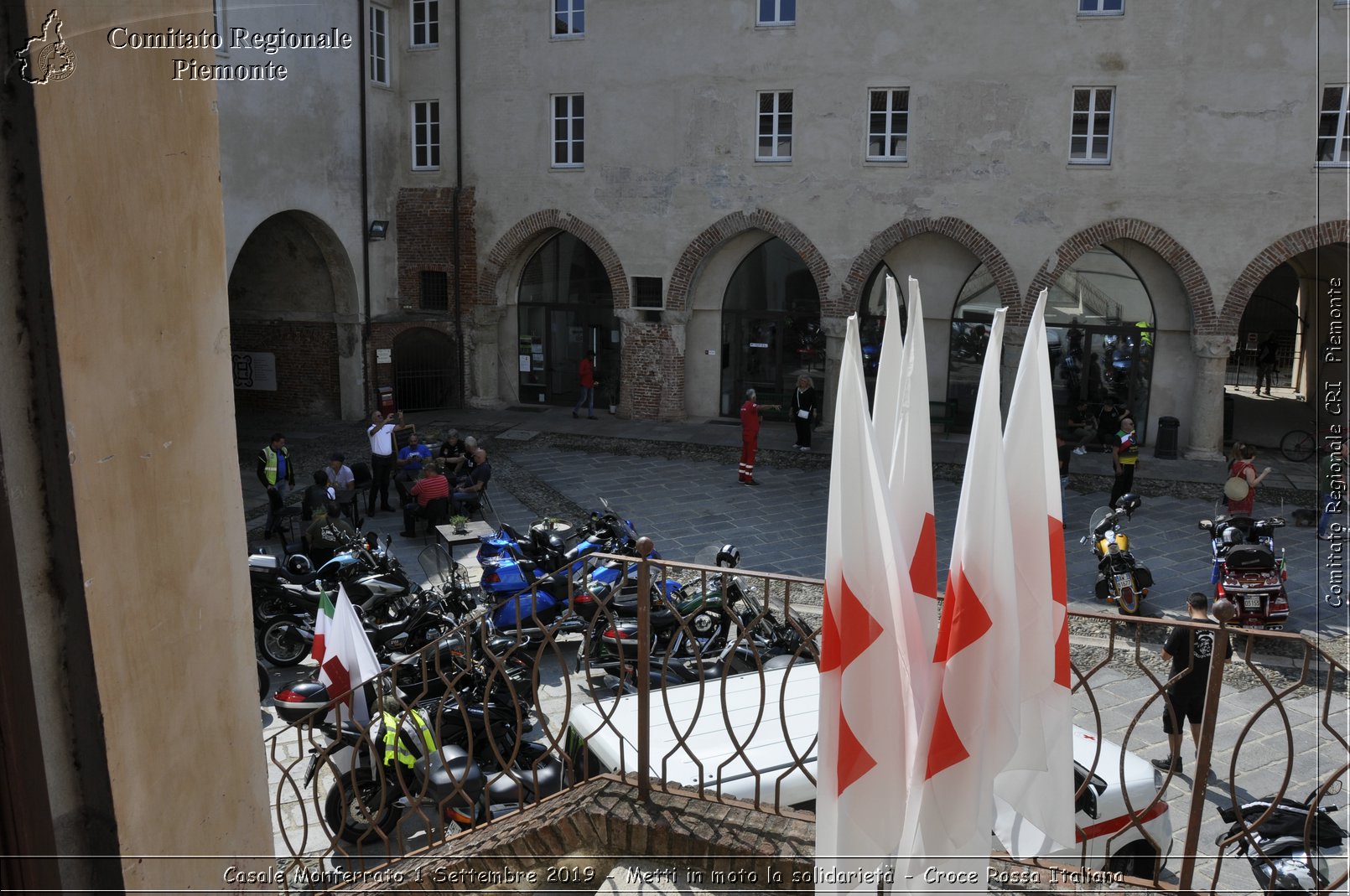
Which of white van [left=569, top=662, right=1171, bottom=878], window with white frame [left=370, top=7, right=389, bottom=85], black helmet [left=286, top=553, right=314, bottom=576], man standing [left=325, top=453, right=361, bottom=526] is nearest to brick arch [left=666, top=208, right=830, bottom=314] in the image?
window with white frame [left=370, top=7, right=389, bottom=85]

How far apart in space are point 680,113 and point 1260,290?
50.5 feet

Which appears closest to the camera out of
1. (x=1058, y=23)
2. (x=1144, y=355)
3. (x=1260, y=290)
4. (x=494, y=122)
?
(x=1058, y=23)


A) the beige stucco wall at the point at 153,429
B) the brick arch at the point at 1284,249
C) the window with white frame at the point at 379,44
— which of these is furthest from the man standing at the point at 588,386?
the beige stucco wall at the point at 153,429

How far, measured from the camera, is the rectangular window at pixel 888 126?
19.2m

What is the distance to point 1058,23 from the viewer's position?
1814 centimetres

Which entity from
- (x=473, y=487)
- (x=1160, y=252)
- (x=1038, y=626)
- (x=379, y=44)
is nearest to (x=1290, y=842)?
(x=1038, y=626)

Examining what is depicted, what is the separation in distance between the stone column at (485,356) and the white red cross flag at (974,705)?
19423mm

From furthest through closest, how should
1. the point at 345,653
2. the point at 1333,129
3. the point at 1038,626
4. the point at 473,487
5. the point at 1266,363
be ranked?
1. the point at 1266,363
2. the point at 1333,129
3. the point at 473,487
4. the point at 345,653
5. the point at 1038,626

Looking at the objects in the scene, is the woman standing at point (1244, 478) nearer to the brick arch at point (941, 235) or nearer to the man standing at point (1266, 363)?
the brick arch at point (941, 235)

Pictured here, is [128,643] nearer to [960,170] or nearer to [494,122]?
[960,170]

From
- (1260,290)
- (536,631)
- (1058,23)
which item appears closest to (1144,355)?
(1058,23)

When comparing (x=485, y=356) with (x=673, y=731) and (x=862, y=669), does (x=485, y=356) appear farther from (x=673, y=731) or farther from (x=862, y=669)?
(x=862, y=669)

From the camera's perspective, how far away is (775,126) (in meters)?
19.9

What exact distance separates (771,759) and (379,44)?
19095 mm
